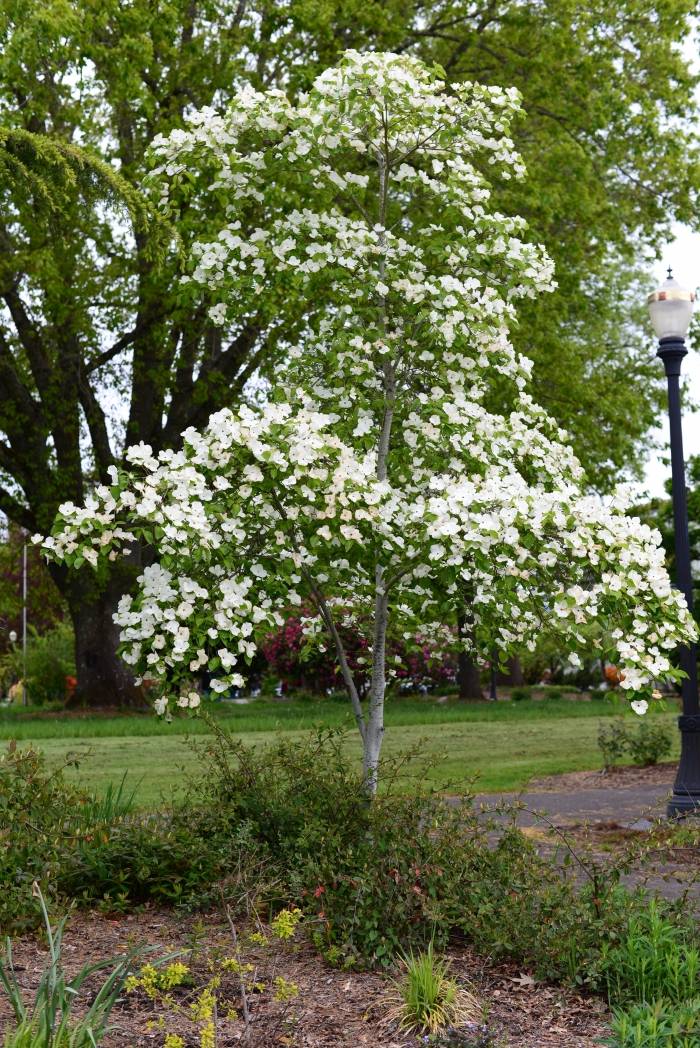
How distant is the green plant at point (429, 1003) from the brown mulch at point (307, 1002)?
5cm

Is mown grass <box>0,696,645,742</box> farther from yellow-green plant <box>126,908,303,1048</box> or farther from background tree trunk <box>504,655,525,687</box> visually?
yellow-green plant <box>126,908,303,1048</box>

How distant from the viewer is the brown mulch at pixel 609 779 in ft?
33.4

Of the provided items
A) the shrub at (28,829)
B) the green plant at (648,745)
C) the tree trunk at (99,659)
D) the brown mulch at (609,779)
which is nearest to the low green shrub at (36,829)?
the shrub at (28,829)

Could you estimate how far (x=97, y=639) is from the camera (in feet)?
61.9

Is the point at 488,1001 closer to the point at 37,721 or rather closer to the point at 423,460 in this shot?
the point at 423,460

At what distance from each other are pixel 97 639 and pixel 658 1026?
16082 mm

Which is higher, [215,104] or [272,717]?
[215,104]

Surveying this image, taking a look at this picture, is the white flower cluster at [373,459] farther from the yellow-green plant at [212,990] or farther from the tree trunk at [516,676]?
the tree trunk at [516,676]

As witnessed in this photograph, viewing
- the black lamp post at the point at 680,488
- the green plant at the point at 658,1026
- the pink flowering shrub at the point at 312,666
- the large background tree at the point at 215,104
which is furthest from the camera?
the pink flowering shrub at the point at 312,666

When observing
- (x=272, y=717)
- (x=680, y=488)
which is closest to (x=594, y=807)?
(x=680, y=488)

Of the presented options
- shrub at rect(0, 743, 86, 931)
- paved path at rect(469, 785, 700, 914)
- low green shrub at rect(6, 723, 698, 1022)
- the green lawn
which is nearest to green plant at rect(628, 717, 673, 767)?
the green lawn

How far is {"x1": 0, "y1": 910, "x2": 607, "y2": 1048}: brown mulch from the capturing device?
3641 mm

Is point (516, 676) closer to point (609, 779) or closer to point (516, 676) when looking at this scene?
point (516, 676)

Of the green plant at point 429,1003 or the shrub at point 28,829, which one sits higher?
the shrub at point 28,829
